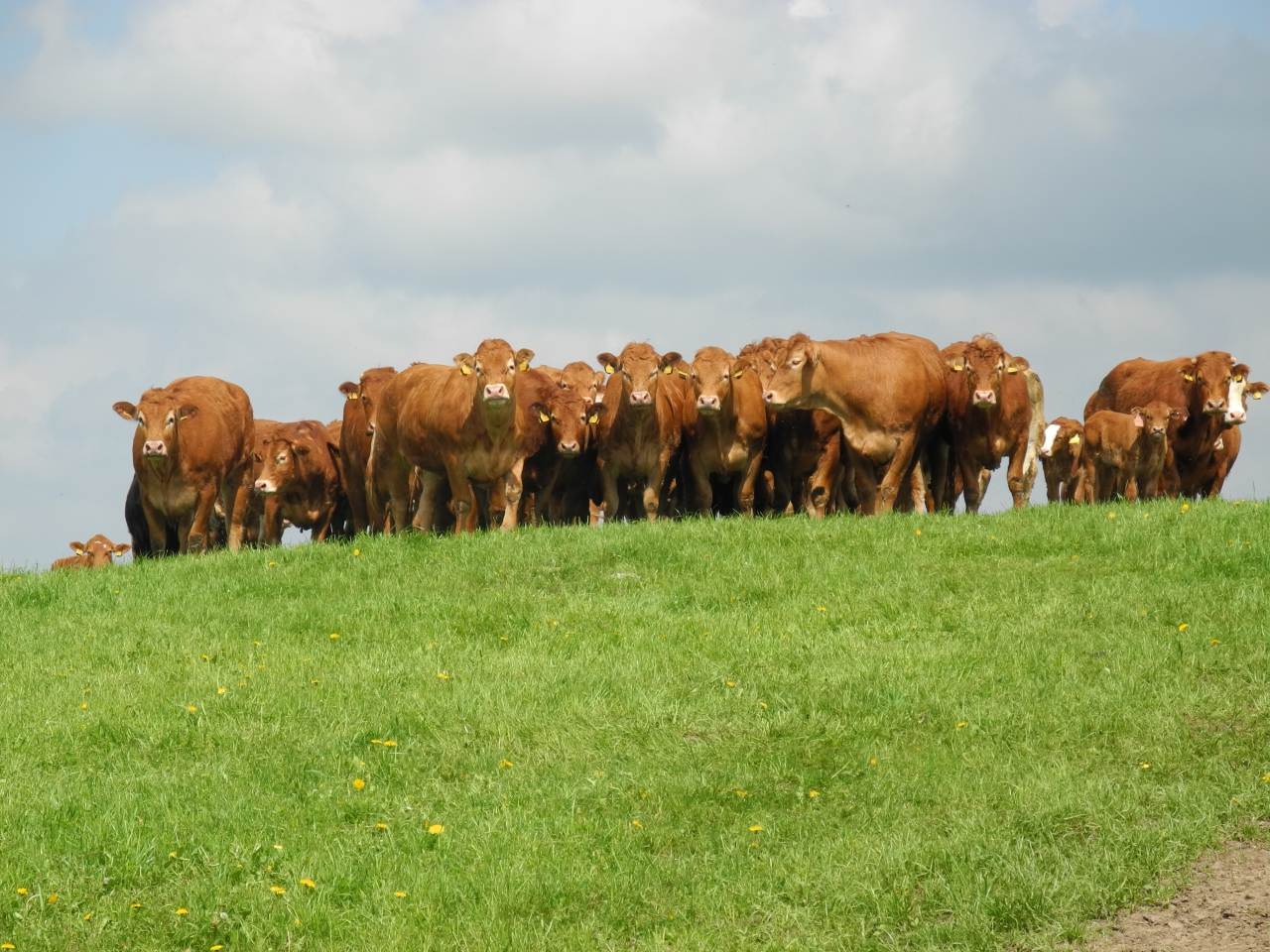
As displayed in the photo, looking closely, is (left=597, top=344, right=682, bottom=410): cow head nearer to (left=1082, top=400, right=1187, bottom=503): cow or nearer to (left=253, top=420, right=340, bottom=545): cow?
(left=1082, top=400, right=1187, bottom=503): cow

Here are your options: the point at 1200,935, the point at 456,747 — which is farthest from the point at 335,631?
the point at 1200,935

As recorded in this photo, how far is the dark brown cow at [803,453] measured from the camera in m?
23.0

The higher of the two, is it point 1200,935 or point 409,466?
point 409,466

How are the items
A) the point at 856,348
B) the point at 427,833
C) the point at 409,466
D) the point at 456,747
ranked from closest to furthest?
the point at 427,833 < the point at 456,747 < the point at 856,348 < the point at 409,466

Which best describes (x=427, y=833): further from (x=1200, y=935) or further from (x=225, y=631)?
(x=225, y=631)

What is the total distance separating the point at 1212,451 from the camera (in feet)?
87.8

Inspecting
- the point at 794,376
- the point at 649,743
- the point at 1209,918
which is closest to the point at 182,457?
the point at 794,376

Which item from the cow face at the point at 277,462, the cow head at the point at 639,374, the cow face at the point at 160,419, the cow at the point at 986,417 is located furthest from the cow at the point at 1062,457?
the cow face at the point at 160,419

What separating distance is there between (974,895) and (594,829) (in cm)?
218

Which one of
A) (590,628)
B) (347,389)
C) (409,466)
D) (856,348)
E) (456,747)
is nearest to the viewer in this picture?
(456,747)

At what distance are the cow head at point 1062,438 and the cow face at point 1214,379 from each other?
371cm

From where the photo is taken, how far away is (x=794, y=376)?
70.3ft

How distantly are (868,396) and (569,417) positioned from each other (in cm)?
419

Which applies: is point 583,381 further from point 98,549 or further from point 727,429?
point 98,549
